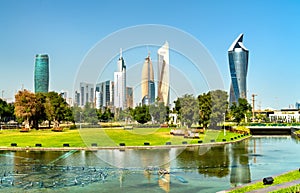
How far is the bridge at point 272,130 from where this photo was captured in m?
106

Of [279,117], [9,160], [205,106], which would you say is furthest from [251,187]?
[279,117]

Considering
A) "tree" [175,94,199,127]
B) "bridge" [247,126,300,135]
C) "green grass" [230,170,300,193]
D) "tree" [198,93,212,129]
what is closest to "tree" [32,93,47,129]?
"tree" [175,94,199,127]

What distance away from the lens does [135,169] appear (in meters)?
36.4

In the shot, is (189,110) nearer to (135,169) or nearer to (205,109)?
(205,109)

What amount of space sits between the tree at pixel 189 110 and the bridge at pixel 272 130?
1840cm

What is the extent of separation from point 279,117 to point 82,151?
164 metres

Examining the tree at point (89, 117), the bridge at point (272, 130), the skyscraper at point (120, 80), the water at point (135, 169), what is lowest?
the water at point (135, 169)

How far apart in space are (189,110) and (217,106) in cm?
726

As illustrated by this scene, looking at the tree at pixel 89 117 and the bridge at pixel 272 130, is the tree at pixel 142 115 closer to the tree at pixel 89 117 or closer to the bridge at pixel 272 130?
the tree at pixel 89 117

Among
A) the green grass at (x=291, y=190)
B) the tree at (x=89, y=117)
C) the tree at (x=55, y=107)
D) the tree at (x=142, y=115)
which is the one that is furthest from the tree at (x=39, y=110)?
the green grass at (x=291, y=190)

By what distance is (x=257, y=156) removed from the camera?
4891 centimetres

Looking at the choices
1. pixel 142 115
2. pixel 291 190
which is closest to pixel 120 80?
pixel 142 115

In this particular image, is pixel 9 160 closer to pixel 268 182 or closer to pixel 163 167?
pixel 163 167

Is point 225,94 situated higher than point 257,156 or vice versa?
point 225,94
